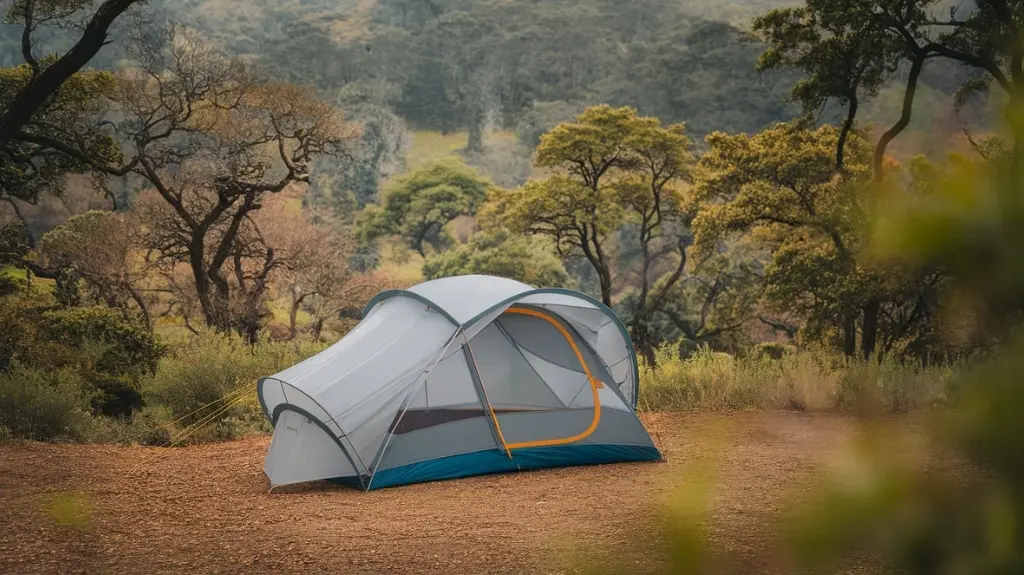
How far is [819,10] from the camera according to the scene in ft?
54.8

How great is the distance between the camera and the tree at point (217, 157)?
64.1 feet

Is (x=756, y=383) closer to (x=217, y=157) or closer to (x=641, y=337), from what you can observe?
(x=217, y=157)

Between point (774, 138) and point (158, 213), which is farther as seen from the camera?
point (158, 213)

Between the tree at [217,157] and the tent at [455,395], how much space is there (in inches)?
390

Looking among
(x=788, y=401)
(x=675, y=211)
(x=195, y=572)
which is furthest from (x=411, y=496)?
(x=675, y=211)

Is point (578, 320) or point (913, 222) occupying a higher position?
point (913, 222)

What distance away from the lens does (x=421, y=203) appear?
5062 cm

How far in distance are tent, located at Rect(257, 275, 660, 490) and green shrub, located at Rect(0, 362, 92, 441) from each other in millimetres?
2311

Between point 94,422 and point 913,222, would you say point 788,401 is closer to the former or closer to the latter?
point 94,422

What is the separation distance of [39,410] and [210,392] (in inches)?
105

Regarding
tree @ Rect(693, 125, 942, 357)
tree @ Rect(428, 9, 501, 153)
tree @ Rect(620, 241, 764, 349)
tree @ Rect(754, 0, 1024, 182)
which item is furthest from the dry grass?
tree @ Rect(428, 9, 501, 153)

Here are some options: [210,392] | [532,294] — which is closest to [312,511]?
[532,294]

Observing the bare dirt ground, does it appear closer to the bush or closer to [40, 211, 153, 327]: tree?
the bush

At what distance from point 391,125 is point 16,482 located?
63.3 meters
